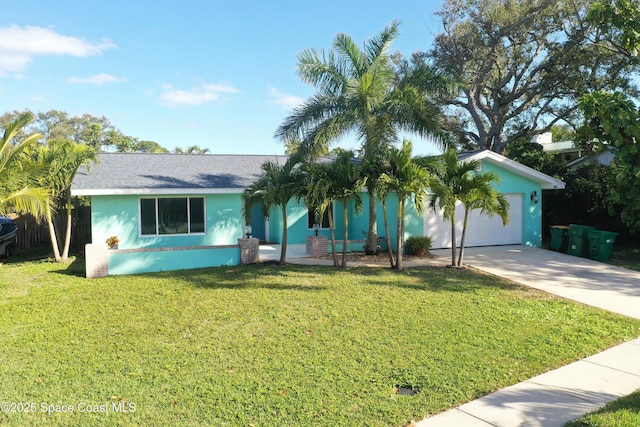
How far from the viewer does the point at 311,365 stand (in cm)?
592

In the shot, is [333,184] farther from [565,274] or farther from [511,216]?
[511,216]

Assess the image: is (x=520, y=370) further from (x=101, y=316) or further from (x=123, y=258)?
(x=123, y=258)

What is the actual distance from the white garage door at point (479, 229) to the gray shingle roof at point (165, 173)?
6.20 meters

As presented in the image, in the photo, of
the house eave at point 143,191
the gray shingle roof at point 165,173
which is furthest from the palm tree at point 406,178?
the house eave at point 143,191

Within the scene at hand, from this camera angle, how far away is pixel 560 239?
16.2 m

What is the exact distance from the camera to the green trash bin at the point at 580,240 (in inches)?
596

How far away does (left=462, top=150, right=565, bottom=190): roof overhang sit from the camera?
1639 cm

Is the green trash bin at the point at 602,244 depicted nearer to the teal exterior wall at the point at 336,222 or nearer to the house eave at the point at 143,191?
the teal exterior wall at the point at 336,222

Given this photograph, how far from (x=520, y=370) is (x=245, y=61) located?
63.7 feet

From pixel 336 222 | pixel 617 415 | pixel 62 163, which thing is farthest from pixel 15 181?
pixel 617 415

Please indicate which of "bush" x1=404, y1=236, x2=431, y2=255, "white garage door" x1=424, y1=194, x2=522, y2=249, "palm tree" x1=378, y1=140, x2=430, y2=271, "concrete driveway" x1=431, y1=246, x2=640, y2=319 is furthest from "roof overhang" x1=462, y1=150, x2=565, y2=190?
"palm tree" x1=378, y1=140, x2=430, y2=271

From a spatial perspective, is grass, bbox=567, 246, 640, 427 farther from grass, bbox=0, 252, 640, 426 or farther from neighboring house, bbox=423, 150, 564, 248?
neighboring house, bbox=423, 150, 564, 248

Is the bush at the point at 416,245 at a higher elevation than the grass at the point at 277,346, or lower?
higher

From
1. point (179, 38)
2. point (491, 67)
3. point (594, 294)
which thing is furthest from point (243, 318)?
point (491, 67)
